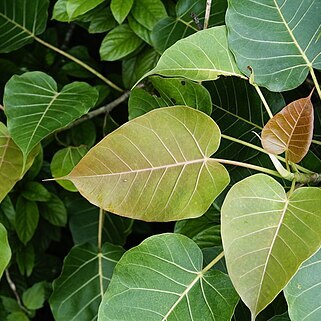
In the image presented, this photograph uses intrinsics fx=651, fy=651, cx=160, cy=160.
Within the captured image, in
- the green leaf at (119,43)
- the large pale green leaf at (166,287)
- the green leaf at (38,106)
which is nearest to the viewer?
the large pale green leaf at (166,287)

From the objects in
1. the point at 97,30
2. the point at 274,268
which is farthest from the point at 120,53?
the point at 274,268

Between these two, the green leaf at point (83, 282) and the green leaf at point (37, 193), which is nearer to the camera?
the green leaf at point (83, 282)

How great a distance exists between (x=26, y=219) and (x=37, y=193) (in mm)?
56

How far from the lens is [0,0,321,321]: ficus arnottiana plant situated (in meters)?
0.76

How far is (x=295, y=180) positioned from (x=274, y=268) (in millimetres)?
153

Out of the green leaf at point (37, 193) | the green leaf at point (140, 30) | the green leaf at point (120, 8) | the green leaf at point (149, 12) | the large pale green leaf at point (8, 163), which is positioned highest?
the green leaf at point (120, 8)

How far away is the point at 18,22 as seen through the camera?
124 cm

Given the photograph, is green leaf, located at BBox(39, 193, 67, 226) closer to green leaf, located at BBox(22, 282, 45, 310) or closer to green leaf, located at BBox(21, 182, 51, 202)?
green leaf, located at BBox(21, 182, 51, 202)

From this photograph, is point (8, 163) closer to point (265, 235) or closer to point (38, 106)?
point (38, 106)

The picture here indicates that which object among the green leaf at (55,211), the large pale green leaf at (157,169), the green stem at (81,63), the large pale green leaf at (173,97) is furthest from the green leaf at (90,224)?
the large pale green leaf at (157,169)

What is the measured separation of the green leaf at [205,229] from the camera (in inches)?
40.1

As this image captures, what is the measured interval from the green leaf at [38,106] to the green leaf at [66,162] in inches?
4.5

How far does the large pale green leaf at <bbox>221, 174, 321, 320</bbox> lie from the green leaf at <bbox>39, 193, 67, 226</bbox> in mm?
606

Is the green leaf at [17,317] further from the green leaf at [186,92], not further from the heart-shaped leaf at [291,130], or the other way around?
the heart-shaped leaf at [291,130]
